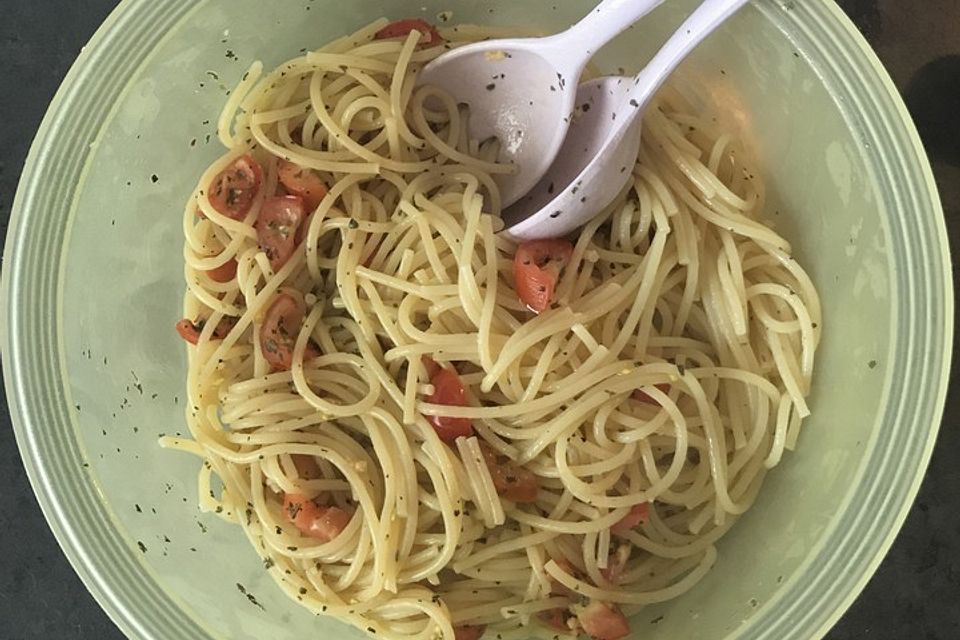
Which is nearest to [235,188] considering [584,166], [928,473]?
[584,166]

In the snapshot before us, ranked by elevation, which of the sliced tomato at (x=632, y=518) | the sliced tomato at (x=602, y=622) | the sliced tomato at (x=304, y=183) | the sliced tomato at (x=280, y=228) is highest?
the sliced tomato at (x=304, y=183)

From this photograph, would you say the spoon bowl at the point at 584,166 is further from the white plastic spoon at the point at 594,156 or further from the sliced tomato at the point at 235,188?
the sliced tomato at the point at 235,188

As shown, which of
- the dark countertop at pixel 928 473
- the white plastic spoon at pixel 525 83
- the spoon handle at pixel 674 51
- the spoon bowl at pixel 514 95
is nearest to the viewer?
the spoon handle at pixel 674 51

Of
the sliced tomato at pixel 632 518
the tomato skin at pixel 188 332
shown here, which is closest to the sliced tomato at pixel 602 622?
the sliced tomato at pixel 632 518

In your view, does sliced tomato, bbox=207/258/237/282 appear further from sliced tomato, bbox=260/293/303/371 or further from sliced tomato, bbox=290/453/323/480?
sliced tomato, bbox=290/453/323/480

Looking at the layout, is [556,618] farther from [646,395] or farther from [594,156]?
[594,156]

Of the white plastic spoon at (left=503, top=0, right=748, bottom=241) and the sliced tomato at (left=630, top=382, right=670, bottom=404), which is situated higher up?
the white plastic spoon at (left=503, top=0, right=748, bottom=241)

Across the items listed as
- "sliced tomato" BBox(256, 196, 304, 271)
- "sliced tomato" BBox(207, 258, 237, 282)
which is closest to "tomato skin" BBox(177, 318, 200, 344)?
"sliced tomato" BBox(207, 258, 237, 282)
